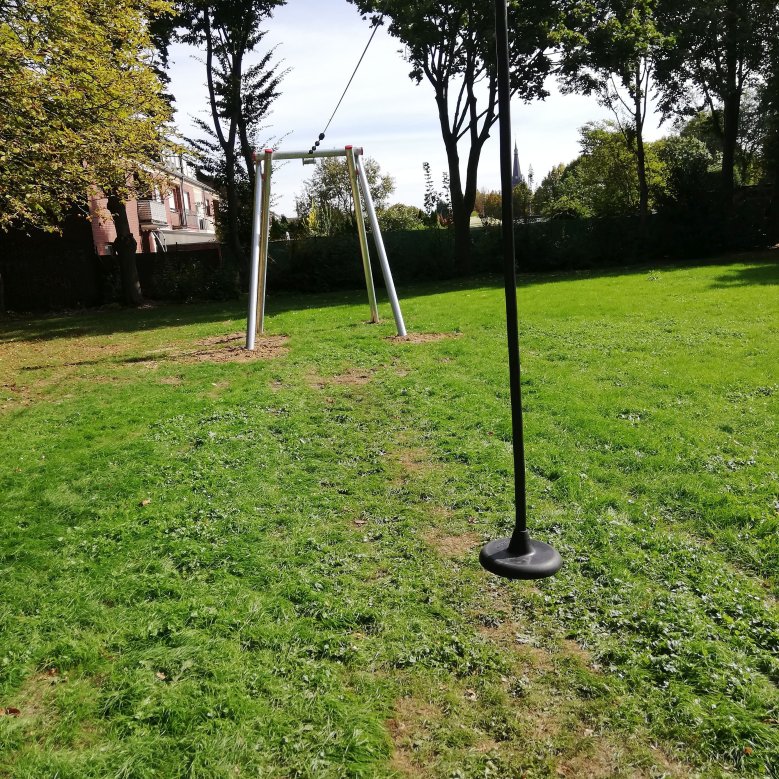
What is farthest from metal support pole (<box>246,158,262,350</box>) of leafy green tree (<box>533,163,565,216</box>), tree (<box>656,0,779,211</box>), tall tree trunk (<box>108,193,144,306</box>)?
leafy green tree (<box>533,163,565,216</box>)

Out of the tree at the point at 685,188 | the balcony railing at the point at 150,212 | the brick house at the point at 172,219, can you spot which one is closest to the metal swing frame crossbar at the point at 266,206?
the brick house at the point at 172,219

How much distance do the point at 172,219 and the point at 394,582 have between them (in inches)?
1531

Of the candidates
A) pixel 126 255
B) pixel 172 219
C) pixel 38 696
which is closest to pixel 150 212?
pixel 172 219

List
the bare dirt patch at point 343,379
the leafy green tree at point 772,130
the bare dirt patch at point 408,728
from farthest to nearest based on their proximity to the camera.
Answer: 1. the leafy green tree at point 772,130
2. the bare dirt patch at point 343,379
3. the bare dirt patch at point 408,728

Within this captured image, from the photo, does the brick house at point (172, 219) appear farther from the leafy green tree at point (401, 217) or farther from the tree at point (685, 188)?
the tree at point (685, 188)

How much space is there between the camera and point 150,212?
1282 inches

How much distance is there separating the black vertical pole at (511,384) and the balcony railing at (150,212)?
32428mm

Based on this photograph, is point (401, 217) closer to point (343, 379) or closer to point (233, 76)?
point (233, 76)

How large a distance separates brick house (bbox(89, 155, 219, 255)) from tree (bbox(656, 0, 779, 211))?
18088mm

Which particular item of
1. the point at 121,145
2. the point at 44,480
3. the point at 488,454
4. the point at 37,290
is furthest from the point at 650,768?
the point at 37,290

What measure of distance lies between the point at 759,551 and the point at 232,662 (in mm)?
2814

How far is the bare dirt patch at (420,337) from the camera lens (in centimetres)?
1055

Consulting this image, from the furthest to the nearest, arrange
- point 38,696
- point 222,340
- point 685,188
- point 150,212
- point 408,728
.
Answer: point 150,212, point 685,188, point 222,340, point 38,696, point 408,728

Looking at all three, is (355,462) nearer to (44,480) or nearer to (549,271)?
(44,480)
